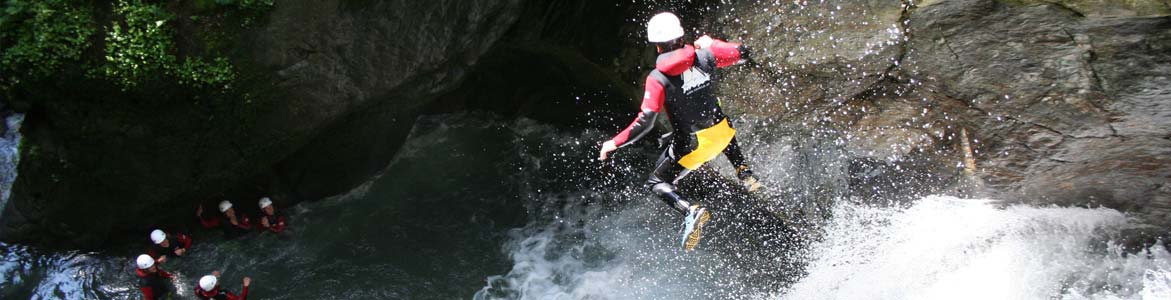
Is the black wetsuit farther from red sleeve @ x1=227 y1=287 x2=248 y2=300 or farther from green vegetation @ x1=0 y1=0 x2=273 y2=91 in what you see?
red sleeve @ x1=227 y1=287 x2=248 y2=300

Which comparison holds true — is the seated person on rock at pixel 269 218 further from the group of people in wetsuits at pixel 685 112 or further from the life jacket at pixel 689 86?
the life jacket at pixel 689 86

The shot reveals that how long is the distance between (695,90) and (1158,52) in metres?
3.23

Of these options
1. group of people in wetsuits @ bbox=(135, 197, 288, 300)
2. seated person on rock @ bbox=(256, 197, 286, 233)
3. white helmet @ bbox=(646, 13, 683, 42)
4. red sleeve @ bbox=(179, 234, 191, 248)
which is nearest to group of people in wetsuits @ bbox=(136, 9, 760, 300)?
white helmet @ bbox=(646, 13, 683, 42)

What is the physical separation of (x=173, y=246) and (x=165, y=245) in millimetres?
159

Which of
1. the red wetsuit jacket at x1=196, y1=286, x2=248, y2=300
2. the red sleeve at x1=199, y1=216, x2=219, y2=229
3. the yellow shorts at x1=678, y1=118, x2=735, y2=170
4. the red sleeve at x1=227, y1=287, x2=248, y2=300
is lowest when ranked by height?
the red sleeve at x1=227, y1=287, x2=248, y2=300

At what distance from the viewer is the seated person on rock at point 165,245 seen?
803cm

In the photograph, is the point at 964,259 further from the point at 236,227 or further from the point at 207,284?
the point at 236,227

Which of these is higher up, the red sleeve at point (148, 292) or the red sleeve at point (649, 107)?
the red sleeve at point (649, 107)

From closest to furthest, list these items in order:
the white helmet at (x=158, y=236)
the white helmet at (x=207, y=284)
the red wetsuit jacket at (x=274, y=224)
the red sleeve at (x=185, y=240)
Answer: the white helmet at (x=207, y=284) → the white helmet at (x=158, y=236) → the red sleeve at (x=185, y=240) → the red wetsuit jacket at (x=274, y=224)

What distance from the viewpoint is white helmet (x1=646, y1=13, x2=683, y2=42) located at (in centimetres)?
527

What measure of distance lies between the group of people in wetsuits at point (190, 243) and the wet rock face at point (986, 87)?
5.30 m

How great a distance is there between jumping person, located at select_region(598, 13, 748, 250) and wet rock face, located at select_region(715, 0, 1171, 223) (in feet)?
4.22

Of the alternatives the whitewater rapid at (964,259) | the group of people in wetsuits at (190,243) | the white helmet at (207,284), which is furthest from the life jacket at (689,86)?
the white helmet at (207,284)

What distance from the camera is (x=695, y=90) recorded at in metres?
5.57
